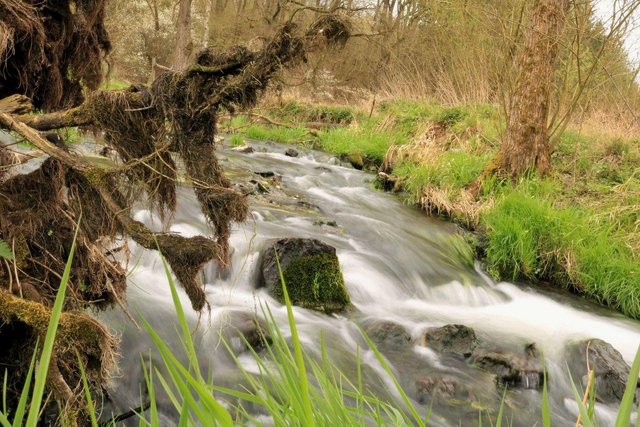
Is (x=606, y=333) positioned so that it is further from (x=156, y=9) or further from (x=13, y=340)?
(x=156, y=9)

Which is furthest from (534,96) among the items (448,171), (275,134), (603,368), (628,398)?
(628,398)

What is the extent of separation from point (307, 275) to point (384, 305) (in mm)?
1015

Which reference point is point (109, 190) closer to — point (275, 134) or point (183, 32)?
point (275, 134)

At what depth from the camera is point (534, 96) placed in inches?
309

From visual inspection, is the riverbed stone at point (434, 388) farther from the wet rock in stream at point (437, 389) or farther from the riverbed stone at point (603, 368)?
the riverbed stone at point (603, 368)

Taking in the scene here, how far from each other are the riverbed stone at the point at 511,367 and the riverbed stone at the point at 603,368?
40 centimetres

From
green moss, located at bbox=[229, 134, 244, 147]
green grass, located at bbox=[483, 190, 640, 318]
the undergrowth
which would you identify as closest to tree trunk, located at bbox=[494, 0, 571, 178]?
the undergrowth

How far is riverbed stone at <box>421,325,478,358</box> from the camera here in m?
4.64

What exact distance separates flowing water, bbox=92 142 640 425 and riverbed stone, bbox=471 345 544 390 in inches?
2.3

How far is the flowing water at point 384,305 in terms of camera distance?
4020mm

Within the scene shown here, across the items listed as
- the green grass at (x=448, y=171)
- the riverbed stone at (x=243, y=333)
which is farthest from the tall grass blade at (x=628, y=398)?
the green grass at (x=448, y=171)

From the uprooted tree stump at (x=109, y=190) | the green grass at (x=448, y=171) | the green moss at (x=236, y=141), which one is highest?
the uprooted tree stump at (x=109, y=190)

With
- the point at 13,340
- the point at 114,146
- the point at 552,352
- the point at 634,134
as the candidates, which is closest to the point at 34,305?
the point at 13,340

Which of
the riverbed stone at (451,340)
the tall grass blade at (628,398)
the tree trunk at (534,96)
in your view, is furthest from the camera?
the tree trunk at (534,96)
